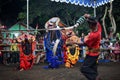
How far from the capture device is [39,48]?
16781mm

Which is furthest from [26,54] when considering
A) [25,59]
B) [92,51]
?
[92,51]

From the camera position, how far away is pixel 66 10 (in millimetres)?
20234

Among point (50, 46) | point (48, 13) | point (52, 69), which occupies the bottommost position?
point (52, 69)

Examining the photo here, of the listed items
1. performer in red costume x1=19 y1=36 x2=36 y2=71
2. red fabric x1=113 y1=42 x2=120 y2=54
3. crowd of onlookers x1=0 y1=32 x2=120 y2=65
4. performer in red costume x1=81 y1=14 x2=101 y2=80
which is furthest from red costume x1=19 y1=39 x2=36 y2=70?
performer in red costume x1=81 y1=14 x2=101 y2=80

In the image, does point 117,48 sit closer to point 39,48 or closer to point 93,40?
point 39,48

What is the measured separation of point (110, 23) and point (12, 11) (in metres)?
6.23

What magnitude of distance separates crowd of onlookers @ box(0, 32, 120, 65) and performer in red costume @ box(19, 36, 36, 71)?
227cm

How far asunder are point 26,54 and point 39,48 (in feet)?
10.9

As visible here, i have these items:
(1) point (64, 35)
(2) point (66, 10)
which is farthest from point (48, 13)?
(1) point (64, 35)

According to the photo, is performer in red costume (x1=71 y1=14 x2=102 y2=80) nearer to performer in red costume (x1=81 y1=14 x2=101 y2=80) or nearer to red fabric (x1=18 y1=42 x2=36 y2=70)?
performer in red costume (x1=81 y1=14 x2=101 y2=80)

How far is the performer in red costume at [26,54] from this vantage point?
1342 centimetres

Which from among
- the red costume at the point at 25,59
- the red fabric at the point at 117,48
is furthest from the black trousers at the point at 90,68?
the red fabric at the point at 117,48

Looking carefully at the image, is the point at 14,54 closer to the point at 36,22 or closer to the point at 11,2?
the point at 36,22

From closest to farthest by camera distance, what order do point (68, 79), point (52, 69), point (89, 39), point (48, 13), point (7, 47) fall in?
point (89, 39) < point (68, 79) < point (52, 69) < point (7, 47) < point (48, 13)
